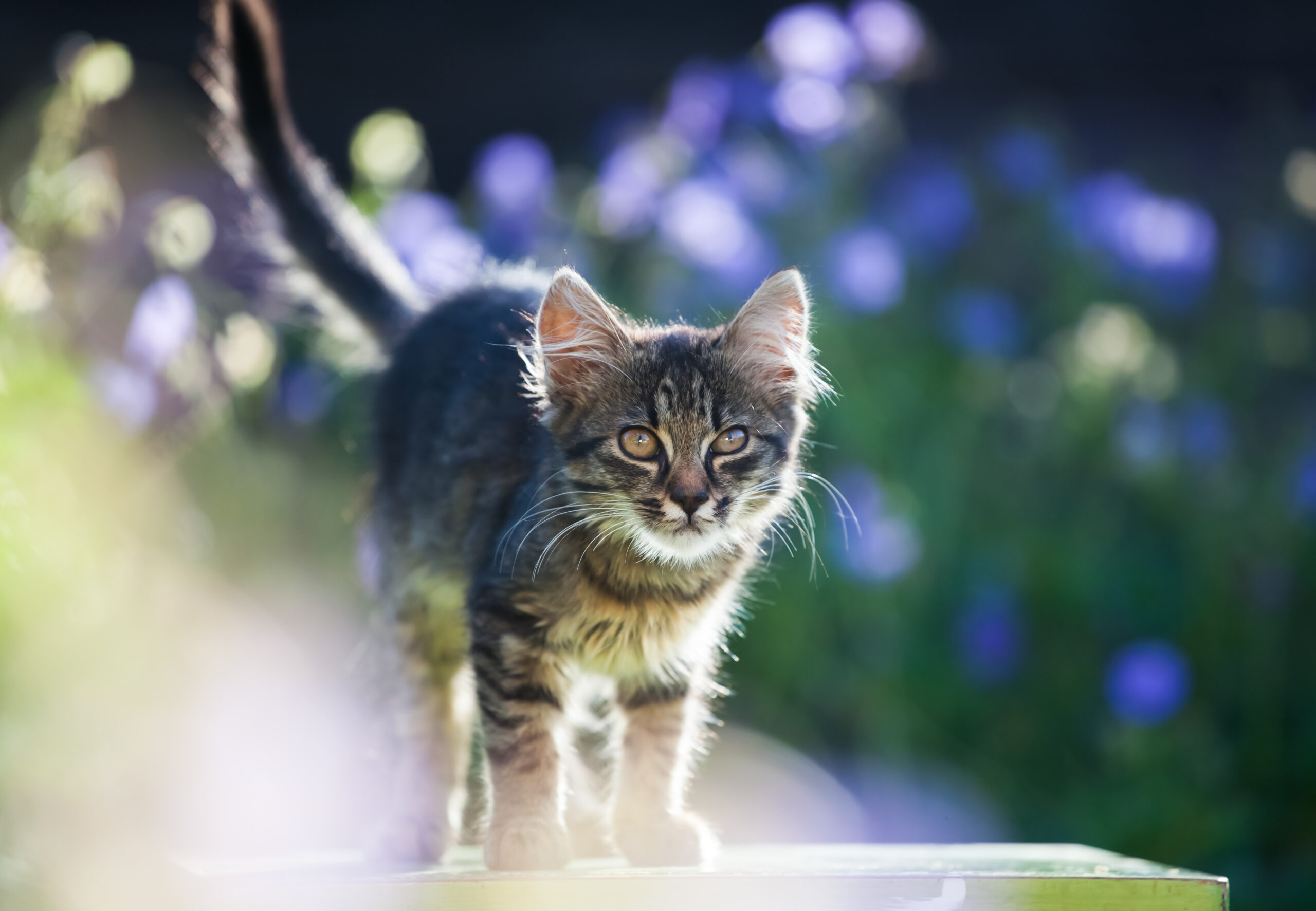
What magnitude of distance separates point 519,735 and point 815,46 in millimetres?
2398

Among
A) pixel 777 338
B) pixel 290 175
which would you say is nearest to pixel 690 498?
pixel 777 338

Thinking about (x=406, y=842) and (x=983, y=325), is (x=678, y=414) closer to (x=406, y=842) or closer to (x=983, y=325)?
(x=406, y=842)

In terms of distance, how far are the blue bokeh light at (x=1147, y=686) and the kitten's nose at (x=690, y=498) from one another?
193 cm

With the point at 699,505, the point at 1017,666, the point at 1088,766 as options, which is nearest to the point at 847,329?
the point at 1017,666

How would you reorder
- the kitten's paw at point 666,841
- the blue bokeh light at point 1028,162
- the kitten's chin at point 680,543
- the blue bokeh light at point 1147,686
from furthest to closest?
the blue bokeh light at point 1028,162, the blue bokeh light at point 1147,686, the kitten's paw at point 666,841, the kitten's chin at point 680,543

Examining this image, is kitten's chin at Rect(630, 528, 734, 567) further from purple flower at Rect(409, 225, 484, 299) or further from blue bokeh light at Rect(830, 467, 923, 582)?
blue bokeh light at Rect(830, 467, 923, 582)

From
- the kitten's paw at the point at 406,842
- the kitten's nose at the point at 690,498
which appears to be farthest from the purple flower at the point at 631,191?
the kitten's nose at the point at 690,498

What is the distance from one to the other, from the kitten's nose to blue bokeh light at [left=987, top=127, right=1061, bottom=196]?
9.46ft

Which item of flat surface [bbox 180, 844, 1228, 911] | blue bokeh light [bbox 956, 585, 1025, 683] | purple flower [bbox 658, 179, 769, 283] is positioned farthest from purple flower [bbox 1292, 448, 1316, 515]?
flat surface [bbox 180, 844, 1228, 911]

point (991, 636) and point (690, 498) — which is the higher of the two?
point (991, 636)

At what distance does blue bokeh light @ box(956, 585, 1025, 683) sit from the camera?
3.47m

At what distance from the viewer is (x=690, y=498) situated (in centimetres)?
169

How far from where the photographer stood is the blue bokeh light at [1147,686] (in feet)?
10.5

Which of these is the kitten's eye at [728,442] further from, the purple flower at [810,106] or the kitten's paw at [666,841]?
the purple flower at [810,106]
